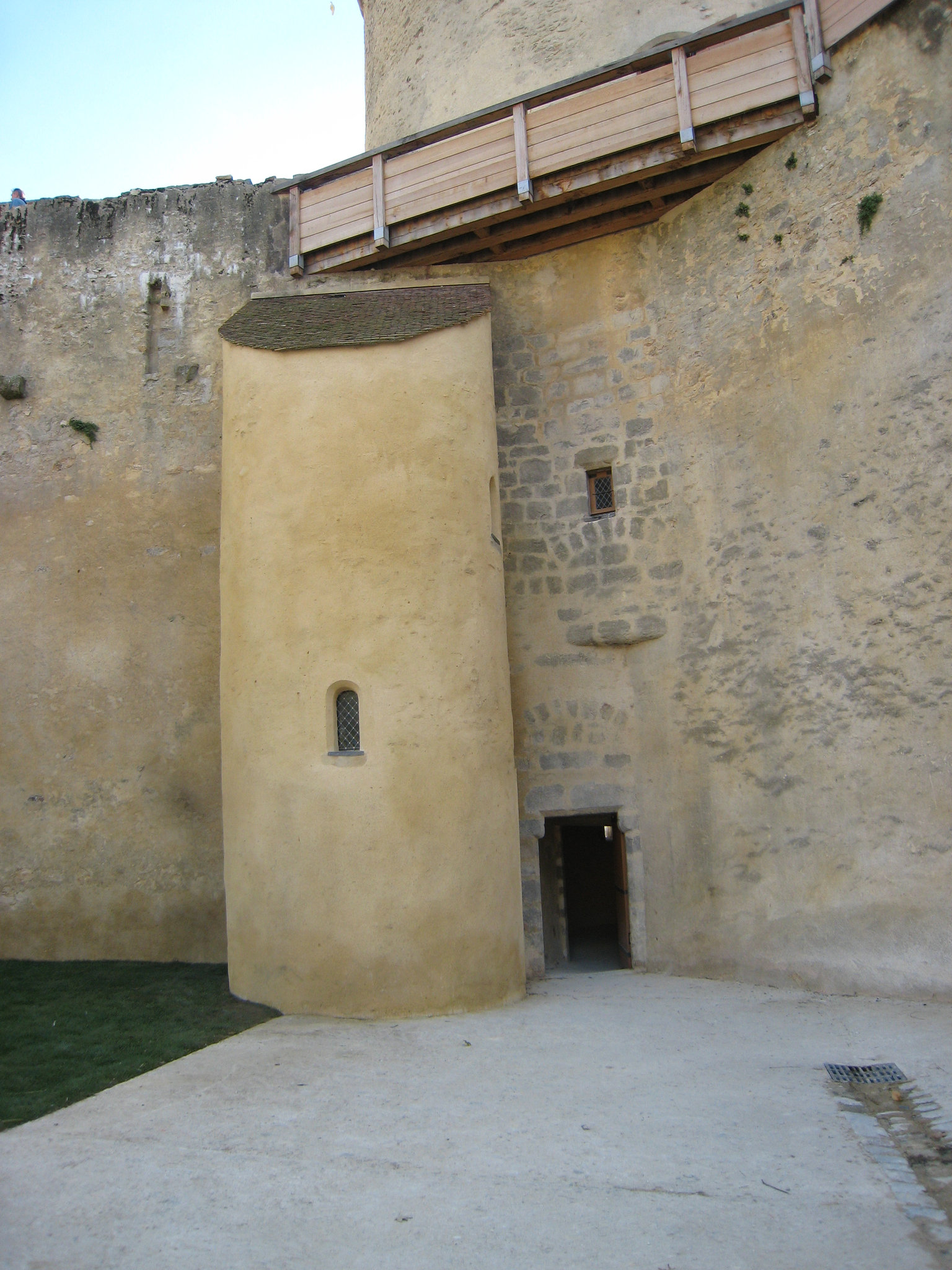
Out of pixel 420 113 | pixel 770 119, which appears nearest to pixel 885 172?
pixel 770 119

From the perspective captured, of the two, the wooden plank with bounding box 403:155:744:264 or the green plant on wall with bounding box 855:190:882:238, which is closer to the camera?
the green plant on wall with bounding box 855:190:882:238

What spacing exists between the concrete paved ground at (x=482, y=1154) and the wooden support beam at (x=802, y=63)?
726 cm

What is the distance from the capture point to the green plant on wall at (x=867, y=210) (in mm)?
7668

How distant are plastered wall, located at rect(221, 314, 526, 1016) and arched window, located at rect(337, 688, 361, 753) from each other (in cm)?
13

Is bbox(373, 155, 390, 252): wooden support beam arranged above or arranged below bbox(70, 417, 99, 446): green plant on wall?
above

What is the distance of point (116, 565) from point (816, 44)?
821 centimetres

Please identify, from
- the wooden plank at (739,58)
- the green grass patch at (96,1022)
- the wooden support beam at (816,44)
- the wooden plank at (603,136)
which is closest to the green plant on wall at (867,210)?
the wooden support beam at (816,44)

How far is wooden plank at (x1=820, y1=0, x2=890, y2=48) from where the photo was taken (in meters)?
7.59

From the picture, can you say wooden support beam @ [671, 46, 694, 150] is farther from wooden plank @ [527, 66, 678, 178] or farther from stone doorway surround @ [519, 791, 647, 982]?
stone doorway surround @ [519, 791, 647, 982]

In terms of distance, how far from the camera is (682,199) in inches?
362

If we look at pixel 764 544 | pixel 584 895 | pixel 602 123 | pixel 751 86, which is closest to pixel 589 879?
pixel 584 895

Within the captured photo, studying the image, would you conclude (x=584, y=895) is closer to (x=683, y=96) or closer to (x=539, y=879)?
(x=539, y=879)

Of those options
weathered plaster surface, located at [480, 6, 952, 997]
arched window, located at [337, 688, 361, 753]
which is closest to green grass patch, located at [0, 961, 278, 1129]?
arched window, located at [337, 688, 361, 753]

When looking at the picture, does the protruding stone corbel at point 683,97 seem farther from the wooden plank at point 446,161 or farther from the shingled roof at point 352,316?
the shingled roof at point 352,316
